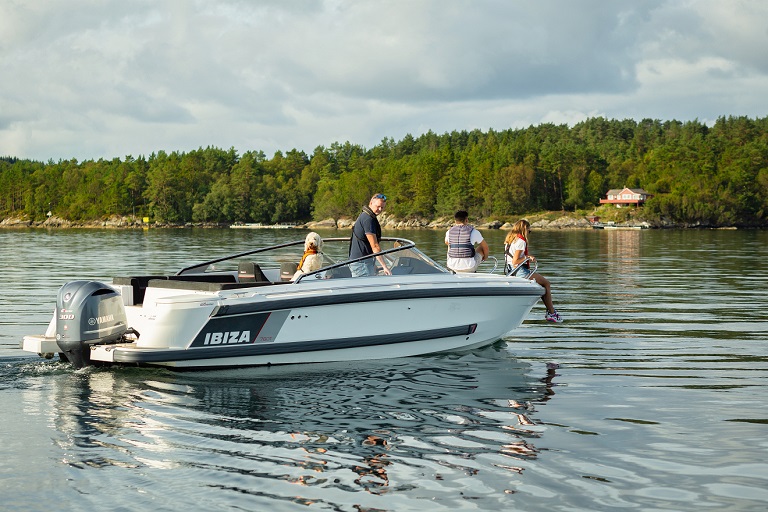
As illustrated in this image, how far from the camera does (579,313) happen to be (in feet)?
47.6

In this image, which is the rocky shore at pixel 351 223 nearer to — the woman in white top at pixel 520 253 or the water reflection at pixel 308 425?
the woman in white top at pixel 520 253

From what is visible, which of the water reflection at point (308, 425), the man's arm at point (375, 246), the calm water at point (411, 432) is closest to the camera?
the calm water at point (411, 432)

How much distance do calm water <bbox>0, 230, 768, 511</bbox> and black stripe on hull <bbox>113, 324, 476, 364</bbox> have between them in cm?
25

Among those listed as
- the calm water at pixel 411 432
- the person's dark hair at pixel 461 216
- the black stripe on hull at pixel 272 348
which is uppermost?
the person's dark hair at pixel 461 216

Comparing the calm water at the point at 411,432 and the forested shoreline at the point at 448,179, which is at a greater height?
the forested shoreline at the point at 448,179

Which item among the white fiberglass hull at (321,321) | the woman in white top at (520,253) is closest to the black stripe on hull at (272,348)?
the white fiberglass hull at (321,321)

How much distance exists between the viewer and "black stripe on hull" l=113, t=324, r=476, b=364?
8.05 m

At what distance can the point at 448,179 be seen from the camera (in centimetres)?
14625

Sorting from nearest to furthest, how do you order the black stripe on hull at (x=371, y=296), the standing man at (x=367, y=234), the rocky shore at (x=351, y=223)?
the black stripe on hull at (x=371, y=296) < the standing man at (x=367, y=234) < the rocky shore at (x=351, y=223)

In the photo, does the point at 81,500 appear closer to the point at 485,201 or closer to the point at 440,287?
the point at 440,287

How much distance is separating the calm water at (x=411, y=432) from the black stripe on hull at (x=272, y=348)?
25 cm

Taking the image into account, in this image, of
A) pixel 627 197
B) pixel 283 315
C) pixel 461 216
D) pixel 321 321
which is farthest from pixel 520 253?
pixel 627 197

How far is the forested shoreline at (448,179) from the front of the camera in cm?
12631

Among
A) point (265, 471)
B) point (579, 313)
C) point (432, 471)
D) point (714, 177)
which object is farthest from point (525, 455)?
point (714, 177)
